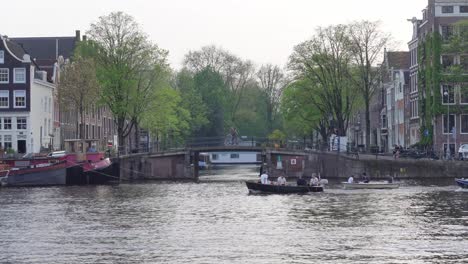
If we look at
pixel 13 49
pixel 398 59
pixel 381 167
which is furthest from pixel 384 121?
pixel 13 49

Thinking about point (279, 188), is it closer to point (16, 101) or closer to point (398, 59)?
point (16, 101)

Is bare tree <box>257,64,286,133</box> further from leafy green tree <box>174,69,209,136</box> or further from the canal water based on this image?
the canal water

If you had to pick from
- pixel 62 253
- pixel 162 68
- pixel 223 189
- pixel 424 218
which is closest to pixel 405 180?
pixel 223 189

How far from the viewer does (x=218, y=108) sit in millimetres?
149250

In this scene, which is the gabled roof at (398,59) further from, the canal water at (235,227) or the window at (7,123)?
the canal water at (235,227)

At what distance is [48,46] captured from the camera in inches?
5241

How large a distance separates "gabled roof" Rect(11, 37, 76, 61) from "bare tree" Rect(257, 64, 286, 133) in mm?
40316

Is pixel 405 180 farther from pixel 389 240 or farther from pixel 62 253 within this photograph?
→ pixel 62 253

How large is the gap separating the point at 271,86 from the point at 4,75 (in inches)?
2613

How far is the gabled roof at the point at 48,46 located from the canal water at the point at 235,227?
182 feet

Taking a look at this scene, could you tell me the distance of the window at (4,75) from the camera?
106875 mm

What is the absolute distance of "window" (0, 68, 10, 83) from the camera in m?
107

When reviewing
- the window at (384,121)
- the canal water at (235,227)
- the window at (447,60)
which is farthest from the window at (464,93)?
the window at (384,121)

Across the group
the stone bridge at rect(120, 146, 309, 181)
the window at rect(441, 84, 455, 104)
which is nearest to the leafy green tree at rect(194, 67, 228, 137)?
the stone bridge at rect(120, 146, 309, 181)
